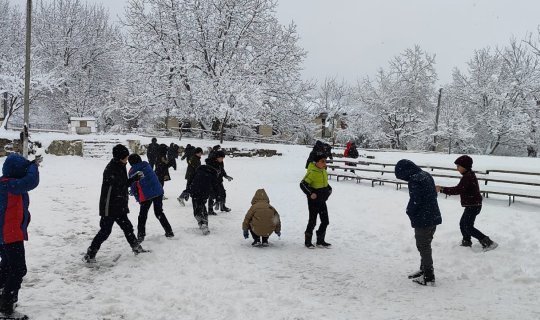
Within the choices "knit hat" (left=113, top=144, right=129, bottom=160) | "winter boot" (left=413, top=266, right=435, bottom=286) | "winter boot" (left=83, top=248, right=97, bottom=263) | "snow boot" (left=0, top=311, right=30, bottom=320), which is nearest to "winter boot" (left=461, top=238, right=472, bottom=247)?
"winter boot" (left=413, top=266, right=435, bottom=286)

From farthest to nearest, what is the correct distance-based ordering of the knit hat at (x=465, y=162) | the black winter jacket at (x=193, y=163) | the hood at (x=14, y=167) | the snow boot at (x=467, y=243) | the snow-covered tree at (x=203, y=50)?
the snow-covered tree at (x=203, y=50) → the black winter jacket at (x=193, y=163) → the snow boot at (x=467, y=243) → the knit hat at (x=465, y=162) → the hood at (x=14, y=167)

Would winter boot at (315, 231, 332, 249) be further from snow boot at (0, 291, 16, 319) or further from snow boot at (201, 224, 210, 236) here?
snow boot at (0, 291, 16, 319)

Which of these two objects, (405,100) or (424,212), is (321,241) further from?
(405,100)

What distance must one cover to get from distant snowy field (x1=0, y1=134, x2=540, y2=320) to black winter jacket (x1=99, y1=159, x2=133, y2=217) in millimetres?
874

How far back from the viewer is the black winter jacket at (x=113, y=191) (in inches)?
240

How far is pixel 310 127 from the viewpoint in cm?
3138

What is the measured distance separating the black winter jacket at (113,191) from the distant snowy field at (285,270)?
0.87 metres

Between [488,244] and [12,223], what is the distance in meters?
7.09

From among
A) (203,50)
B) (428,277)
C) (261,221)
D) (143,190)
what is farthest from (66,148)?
(428,277)

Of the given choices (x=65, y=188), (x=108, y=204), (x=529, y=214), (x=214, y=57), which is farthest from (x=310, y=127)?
(x=108, y=204)

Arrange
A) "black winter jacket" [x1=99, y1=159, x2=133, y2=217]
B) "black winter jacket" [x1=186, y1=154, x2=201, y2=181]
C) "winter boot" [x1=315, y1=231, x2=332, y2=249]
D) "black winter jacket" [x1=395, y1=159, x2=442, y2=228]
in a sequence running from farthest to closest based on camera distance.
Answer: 1. "black winter jacket" [x1=186, y1=154, x2=201, y2=181]
2. "winter boot" [x1=315, y1=231, x2=332, y2=249]
3. "black winter jacket" [x1=99, y1=159, x2=133, y2=217]
4. "black winter jacket" [x1=395, y1=159, x2=442, y2=228]

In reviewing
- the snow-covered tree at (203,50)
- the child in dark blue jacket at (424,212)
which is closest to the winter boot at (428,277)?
the child in dark blue jacket at (424,212)

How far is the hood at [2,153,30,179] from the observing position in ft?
14.4

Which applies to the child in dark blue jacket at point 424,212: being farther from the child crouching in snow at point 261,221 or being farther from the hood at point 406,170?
the child crouching in snow at point 261,221
